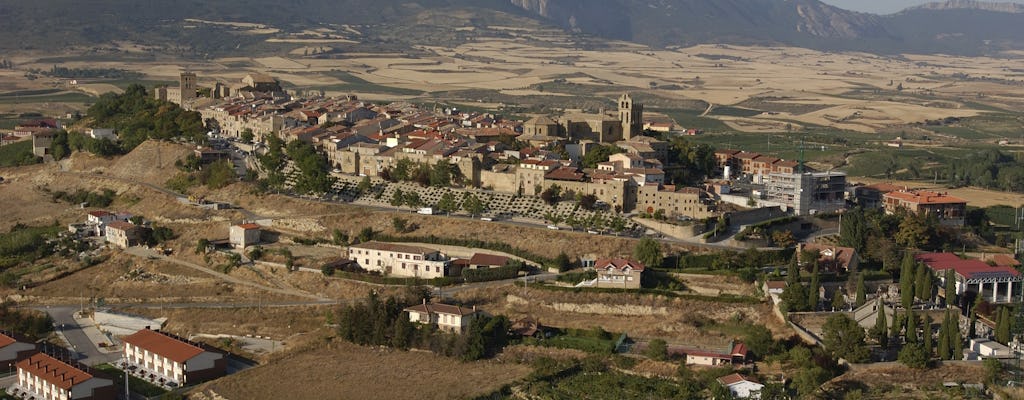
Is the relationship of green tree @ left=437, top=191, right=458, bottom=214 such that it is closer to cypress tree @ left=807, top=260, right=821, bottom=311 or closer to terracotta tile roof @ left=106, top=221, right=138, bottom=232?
terracotta tile roof @ left=106, top=221, right=138, bottom=232

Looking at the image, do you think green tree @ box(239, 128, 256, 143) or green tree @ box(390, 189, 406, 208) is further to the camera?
green tree @ box(239, 128, 256, 143)

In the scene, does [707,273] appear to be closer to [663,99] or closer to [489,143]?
[489,143]

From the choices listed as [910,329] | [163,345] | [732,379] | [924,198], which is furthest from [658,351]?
[924,198]

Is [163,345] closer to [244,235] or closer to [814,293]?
[244,235]

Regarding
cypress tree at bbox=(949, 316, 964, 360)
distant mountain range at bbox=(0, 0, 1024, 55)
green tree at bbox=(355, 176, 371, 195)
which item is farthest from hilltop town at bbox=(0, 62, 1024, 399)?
distant mountain range at bbox=(0, 0, 1024, 55)

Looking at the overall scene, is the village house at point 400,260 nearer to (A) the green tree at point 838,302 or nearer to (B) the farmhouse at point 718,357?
(B) the farmhouse at point 718,357

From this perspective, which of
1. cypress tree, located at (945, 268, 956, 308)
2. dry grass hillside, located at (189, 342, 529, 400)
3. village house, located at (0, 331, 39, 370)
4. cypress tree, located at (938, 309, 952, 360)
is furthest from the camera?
cypress tree, located at (945, 268, 956, 308)

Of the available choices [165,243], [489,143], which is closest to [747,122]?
[489,143]
